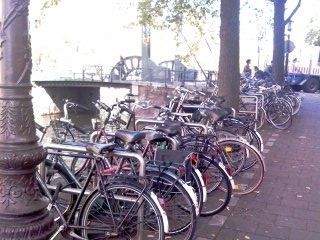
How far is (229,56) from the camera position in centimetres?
876

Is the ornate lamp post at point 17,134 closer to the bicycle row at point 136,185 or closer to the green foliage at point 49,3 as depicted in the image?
the bicycle row at point 136,185

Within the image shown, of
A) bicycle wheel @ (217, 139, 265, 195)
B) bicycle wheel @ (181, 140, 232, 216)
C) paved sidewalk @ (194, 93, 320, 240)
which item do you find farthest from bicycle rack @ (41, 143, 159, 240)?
bicycle wheel @ (217, 139, 265, 195)

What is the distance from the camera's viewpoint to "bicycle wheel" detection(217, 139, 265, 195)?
4910 mm

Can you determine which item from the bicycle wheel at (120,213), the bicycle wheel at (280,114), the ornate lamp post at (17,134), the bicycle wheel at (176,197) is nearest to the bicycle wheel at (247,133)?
the bicycle wheel at (176,197)

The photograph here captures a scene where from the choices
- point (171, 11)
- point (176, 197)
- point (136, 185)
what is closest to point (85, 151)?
point (136, 185)

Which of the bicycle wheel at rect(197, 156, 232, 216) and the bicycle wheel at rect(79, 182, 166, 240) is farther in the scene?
the bicycle wheel at rect(197, 156, 232, 216)

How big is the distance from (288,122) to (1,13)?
28.1ft

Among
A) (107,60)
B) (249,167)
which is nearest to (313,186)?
(249,167)

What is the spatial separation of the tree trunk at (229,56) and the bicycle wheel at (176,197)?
206 inches

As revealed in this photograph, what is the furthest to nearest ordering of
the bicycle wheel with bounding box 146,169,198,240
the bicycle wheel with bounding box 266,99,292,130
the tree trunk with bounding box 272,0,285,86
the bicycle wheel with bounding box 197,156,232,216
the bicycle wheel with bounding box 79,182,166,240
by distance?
the tree trunk with bounding box 272,0,285,86
the bicycle wheel with bounding box 266,99,292,130
the bicycle wheel with bounding box 197,156,232,216
the bicycle wheel with bounding box 146,169,198,240
the bicycle wheel with bounding box 79,182,166,240

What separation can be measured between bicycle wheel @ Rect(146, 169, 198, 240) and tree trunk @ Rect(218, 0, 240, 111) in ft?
17.1

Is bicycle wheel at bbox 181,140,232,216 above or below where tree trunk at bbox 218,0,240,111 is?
below

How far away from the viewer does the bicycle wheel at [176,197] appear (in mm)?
3371

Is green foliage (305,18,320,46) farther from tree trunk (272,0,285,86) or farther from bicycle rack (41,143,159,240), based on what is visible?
bicycle rack (41,143,159,240)
